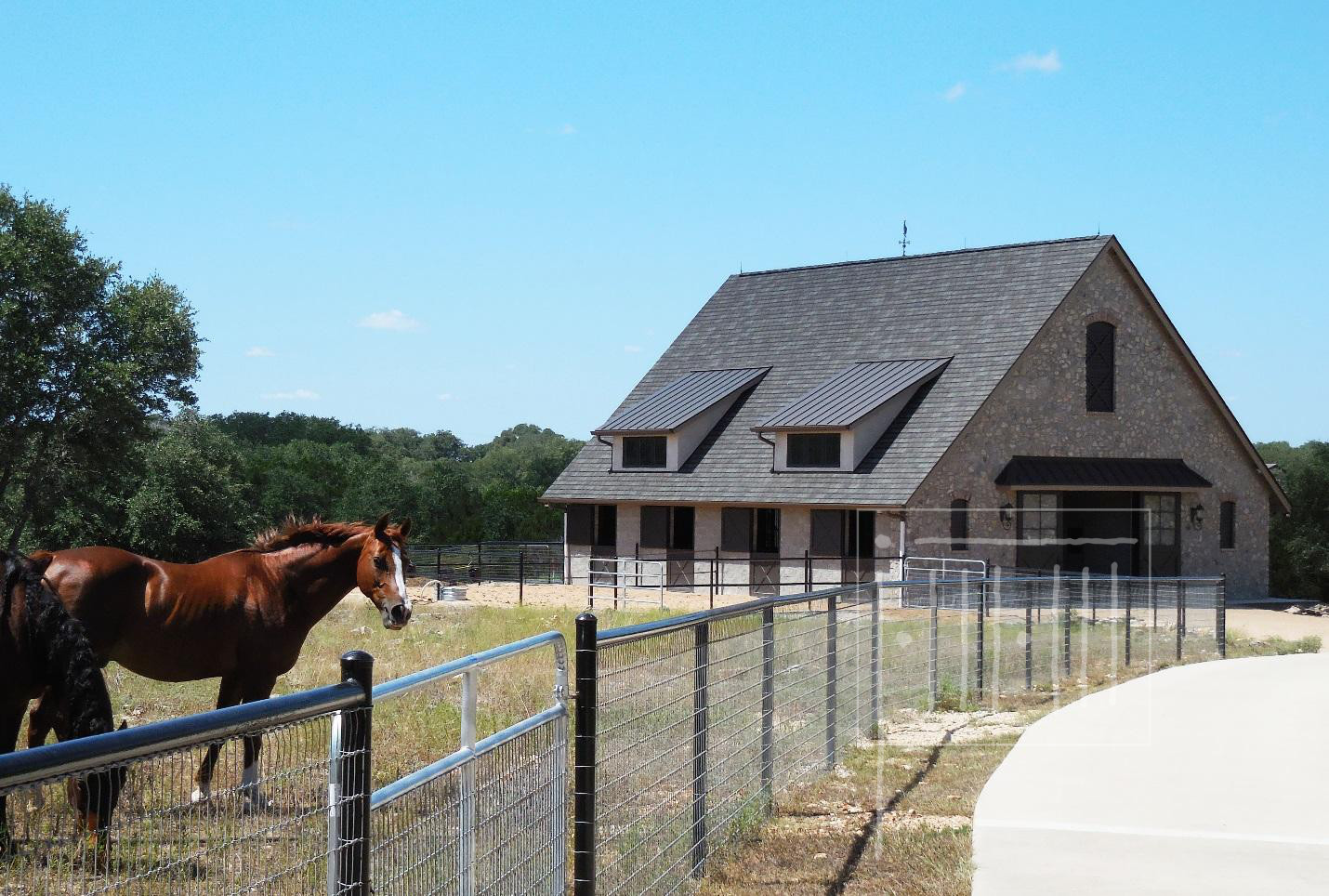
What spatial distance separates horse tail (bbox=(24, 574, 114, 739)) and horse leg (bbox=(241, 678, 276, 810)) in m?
0.70

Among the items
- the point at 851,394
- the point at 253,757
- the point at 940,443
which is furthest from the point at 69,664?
the point at 851,394

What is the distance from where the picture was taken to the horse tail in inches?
262

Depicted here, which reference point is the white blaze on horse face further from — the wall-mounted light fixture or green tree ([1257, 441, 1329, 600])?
green tree ([1257, 441, 1329, 600])

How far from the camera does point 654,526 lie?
37.1m

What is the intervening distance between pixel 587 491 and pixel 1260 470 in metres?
18.7

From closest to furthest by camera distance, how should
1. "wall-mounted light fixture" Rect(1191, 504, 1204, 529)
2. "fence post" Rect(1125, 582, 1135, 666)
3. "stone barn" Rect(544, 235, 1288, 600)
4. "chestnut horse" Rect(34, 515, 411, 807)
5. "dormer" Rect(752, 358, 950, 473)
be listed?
"chestnut horse" Rect(34, 515, 411, 807) → "fence post" Rect(1125, 582, 1135, 666) → "stone barn" Rect(544, 235, 1288, 600) → "dormer" Rect(752, 358, 950, 473) → "wall-mounted light fixture" Rect(1191, 504, 1204, 529)

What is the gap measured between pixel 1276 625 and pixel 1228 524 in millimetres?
7982

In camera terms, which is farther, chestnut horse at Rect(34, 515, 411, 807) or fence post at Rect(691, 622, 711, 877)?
chestnut horse at Rect(34, 515, 411, 807)

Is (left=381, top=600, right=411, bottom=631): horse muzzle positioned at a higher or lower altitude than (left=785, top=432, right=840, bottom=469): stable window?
lower

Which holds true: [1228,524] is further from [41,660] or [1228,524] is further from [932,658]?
[41,660]

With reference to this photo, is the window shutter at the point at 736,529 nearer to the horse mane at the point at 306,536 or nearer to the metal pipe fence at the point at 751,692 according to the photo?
the metal pipe fence at the point at 751,692

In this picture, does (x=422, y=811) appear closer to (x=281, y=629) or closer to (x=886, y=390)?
(x=281, y=629)

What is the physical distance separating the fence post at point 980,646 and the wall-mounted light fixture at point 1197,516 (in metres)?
23.5

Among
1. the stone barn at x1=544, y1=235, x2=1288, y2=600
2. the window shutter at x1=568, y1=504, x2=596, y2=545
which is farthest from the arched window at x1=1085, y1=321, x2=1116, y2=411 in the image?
→ the window shutter at x1=568, y1=504, x2=596, y2=545
